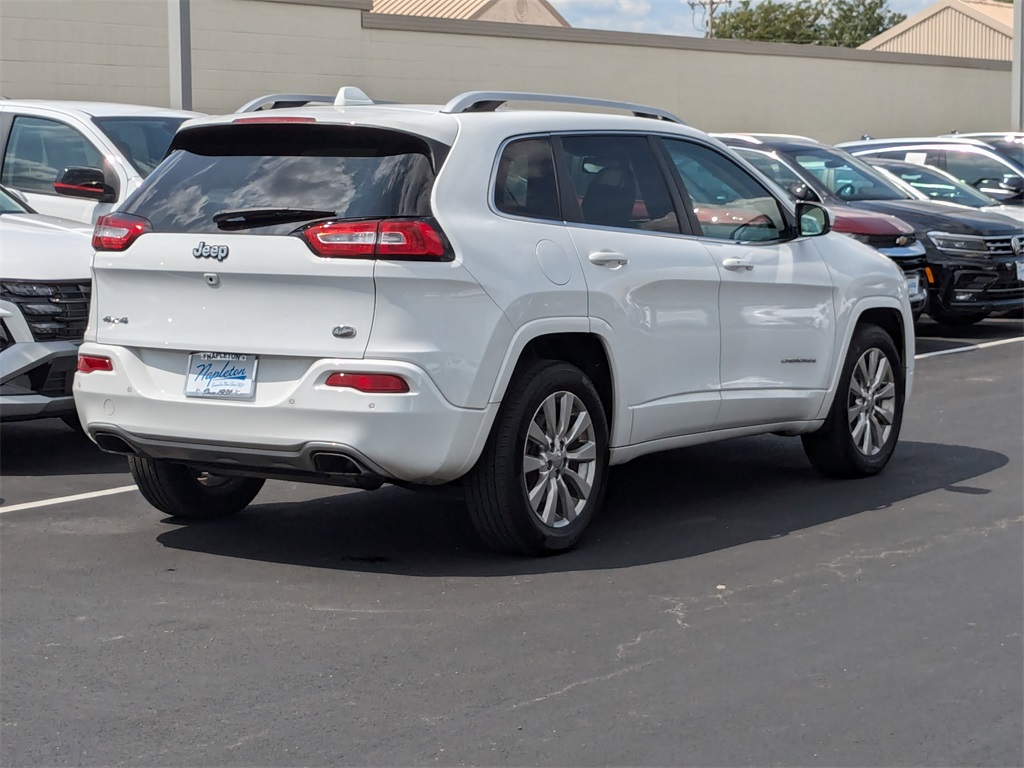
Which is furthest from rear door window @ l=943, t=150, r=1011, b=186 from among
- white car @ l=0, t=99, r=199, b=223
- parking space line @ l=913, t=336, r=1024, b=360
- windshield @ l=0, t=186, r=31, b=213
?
windshield @ l=0, t=186, r=31, b=213

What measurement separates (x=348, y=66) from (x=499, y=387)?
19879mm

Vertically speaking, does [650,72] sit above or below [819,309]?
above

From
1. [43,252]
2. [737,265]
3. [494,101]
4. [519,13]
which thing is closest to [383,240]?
[494,101]

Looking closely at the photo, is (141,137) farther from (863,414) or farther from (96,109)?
(863,414)

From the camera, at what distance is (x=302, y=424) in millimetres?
5816

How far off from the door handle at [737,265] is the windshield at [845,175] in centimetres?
803

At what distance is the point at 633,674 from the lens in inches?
194

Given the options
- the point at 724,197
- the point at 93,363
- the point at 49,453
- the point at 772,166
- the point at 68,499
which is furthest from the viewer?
the point at 772,166

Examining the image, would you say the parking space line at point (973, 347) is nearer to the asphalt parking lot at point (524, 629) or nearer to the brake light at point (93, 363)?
the asphalt parking lot at point (524, 629)

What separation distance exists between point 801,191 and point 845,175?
1.97 metres

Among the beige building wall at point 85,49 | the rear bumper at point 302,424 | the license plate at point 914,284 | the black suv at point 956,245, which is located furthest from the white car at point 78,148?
the beige building wall at point 85,49

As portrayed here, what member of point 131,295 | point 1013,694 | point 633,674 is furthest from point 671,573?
point 131,295

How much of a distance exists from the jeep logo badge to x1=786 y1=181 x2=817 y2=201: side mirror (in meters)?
7.97

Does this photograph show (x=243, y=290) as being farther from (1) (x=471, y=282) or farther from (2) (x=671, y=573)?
(2) (x=671, y=573)
